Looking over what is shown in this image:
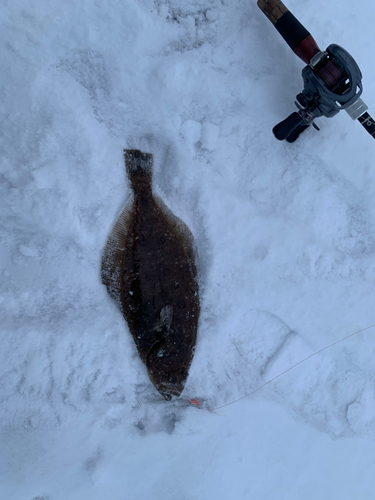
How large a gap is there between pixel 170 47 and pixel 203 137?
0.96 metres

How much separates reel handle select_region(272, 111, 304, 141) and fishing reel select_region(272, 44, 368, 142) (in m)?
0.06

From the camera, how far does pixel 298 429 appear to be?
3.50 m

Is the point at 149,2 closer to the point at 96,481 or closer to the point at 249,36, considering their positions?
the point at 249,36

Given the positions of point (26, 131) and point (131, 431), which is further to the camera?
point (131, 431)

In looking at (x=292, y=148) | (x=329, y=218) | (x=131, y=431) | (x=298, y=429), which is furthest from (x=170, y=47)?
(x=298, y=429)

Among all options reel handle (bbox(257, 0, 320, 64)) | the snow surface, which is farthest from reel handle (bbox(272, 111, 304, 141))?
reel handle (bbox(257, 0, 320, 64))

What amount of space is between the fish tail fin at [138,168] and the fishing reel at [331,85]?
5.17ft

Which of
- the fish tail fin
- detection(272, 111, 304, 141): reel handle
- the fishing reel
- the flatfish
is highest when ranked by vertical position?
the fishing reel

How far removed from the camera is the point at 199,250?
355 centimetres

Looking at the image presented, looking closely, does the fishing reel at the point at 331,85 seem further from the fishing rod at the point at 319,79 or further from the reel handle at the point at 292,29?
the reel handle at the point at 292,29

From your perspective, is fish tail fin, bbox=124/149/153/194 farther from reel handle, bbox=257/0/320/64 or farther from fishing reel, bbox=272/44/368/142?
reel handle, bbox=257/0/320/64

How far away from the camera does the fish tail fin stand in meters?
3.35

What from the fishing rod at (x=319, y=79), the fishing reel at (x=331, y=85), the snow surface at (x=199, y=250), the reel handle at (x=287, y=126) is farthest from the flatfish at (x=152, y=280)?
the fishing reel at (x=331, y=85)

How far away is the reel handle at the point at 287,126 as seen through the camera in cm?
307
